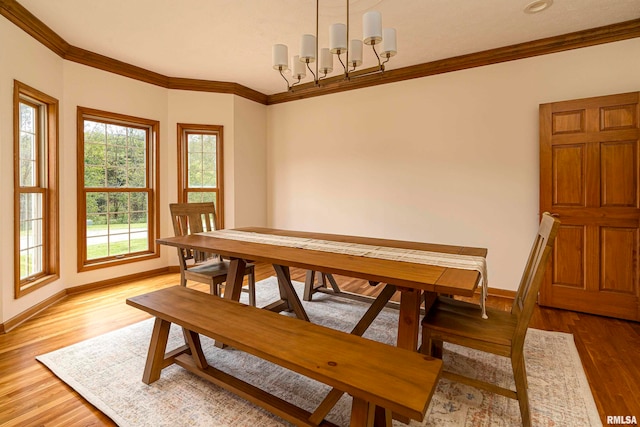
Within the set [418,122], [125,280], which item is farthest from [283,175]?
[125,280]

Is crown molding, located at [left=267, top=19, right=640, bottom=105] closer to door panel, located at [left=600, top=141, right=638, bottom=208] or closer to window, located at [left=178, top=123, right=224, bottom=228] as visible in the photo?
door panel, located at [left=600, top=141, right=638, bottom=208]

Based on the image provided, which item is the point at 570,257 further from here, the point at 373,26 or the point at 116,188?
the point at 116,188

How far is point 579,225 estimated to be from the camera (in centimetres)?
298

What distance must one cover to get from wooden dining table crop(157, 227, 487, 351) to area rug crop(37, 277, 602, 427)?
450 mm

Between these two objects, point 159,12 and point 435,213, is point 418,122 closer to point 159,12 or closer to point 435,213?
point 435,213

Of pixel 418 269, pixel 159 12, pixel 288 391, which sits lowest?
pixel 288 391

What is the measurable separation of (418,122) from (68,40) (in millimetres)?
3905

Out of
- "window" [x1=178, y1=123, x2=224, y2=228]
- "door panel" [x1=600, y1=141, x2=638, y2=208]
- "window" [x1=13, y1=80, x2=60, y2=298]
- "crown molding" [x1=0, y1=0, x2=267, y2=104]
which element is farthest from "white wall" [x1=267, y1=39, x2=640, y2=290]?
"window" [x1=13, y1=80, x2=60, y2=298]

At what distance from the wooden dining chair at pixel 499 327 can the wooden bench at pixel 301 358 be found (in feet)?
1.41

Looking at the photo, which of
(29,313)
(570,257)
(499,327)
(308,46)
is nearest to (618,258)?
(570,257)

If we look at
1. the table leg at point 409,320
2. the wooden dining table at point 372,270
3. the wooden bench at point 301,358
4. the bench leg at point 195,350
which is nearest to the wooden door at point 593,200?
the wooden dining table at point 372,270

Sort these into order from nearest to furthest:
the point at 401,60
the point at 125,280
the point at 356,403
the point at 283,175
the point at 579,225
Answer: the point at 356,403 → the point at 579,225 → the point at 401,60 → the point at 125,280 → the point at 283,175

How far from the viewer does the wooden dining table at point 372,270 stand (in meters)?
1.49

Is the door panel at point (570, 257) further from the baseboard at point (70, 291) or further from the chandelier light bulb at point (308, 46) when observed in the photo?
the baseboard at point (70, 291)
